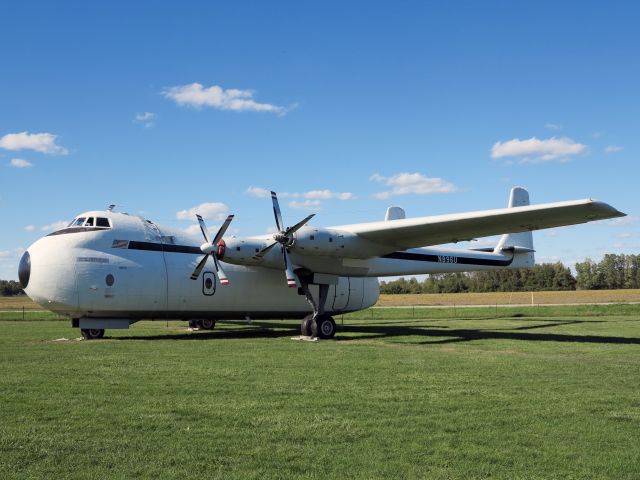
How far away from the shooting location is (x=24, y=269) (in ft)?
68.5

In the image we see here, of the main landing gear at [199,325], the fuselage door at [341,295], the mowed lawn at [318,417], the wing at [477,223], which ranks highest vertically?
the wing at [477,223]

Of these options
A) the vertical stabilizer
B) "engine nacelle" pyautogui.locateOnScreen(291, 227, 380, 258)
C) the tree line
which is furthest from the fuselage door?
the tree line

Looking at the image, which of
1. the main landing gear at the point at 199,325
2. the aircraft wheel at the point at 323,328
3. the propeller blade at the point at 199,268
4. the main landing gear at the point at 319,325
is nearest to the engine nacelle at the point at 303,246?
the propeller blade at the point at 199,268

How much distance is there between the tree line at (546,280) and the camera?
125544 mm

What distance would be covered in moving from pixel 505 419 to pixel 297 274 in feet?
52.8

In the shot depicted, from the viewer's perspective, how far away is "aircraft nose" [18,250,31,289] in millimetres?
20797

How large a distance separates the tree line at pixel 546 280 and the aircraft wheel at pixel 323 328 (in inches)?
4073

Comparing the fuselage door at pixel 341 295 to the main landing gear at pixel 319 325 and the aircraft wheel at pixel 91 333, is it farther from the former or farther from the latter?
the aircraft wheel at pixel 91 333

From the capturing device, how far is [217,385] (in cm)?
1061

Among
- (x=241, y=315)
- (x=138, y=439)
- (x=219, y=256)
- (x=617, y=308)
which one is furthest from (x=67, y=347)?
(x=617, y=308)

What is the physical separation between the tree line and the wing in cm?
10297

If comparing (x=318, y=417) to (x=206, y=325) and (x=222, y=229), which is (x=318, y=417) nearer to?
(x=222, y=229)

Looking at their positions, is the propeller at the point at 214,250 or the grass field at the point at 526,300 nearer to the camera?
the propeller at the point at 214,250

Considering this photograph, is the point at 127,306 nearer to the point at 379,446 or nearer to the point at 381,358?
the point at 381,358
